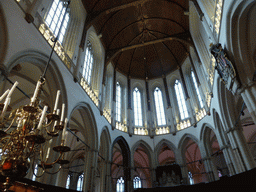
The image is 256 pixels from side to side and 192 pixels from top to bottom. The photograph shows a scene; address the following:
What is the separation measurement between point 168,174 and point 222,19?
33.9 feet

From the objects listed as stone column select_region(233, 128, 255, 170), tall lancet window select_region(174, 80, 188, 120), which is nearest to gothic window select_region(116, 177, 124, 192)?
tall lancet window select_region(174, 80, 188, 120)

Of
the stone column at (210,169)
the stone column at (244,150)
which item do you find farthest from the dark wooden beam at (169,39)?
the stone column at (210,169)

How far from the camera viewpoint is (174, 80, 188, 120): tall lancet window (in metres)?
16.9

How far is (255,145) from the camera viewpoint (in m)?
17.9

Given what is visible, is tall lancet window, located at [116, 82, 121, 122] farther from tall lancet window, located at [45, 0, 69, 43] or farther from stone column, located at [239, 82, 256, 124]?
stone column, located at [239, 82, 256, 124]

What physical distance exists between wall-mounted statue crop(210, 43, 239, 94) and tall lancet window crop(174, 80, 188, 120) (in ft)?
28.4

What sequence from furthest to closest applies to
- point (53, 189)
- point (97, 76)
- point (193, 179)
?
point (193, 179) → point (97, 76) → point (53, 189)

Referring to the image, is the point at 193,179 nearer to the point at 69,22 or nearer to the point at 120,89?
the point at 120,89

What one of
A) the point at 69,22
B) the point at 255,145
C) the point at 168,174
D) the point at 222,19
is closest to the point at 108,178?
the point at 168,174

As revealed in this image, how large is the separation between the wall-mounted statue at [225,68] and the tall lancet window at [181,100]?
8.64m

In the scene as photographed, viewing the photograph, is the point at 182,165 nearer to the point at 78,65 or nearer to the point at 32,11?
the point at 78,65

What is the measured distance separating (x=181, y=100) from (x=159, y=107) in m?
2.16

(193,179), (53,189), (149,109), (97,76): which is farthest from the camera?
(193,179)

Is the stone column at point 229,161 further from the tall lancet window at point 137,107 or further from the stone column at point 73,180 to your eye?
the stone column at point 73,180
